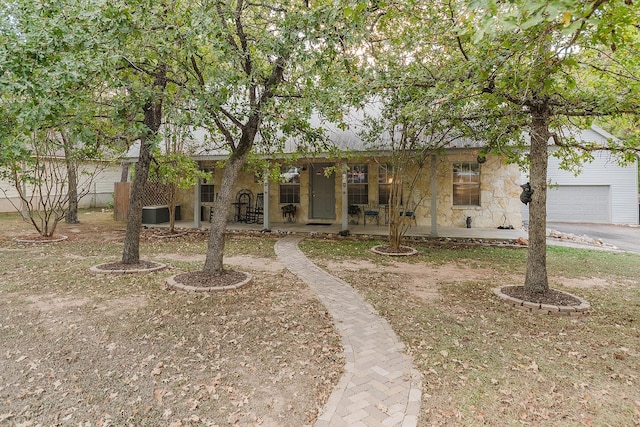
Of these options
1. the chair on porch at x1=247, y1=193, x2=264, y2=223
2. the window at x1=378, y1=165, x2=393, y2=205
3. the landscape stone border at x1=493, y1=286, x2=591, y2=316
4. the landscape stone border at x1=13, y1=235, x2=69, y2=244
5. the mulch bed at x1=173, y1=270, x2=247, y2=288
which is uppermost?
the window at x1=378, y1=165, x2=393, y2=205

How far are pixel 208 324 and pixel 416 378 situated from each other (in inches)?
87.7

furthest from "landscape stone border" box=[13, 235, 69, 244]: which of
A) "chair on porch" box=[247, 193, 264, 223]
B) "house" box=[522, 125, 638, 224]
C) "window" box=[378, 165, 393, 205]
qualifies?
"house" box=[522, 125, 638, 224]

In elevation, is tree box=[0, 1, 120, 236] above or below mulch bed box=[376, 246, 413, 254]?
above

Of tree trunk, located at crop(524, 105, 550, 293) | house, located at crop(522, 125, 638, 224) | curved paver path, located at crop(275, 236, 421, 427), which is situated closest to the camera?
curved paver path, located at crop(275, 236, 421, 427)

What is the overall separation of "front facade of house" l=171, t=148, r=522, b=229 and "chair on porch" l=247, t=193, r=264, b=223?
1.4 inches

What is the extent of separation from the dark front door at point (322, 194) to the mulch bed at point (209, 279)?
697cm

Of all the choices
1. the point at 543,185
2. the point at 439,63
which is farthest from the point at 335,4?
the point at 543,185

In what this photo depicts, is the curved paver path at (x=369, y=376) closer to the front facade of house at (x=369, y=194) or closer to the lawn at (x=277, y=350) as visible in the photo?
the lawn at (x=277, y=350)

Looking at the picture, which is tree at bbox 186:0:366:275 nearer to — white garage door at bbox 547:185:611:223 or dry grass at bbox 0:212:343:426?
dry grass at bbox 0:212:343:426

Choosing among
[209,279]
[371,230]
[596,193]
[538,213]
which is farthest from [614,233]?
[209,279]

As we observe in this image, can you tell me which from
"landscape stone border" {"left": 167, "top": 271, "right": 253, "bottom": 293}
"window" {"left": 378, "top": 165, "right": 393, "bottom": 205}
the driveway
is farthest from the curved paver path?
the driveway

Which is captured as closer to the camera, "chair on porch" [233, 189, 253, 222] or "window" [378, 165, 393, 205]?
"window" [378, 165, 393, 205]

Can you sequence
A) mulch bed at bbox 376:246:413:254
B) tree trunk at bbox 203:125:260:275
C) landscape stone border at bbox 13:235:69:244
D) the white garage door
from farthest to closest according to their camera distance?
the white garage door, landscape stone border at bbox 13:235:69:244, mulch bed at bbox 376:246:413:254, tree trunk at bbox 203:125:260:275

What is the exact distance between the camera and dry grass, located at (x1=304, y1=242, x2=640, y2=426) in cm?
255
